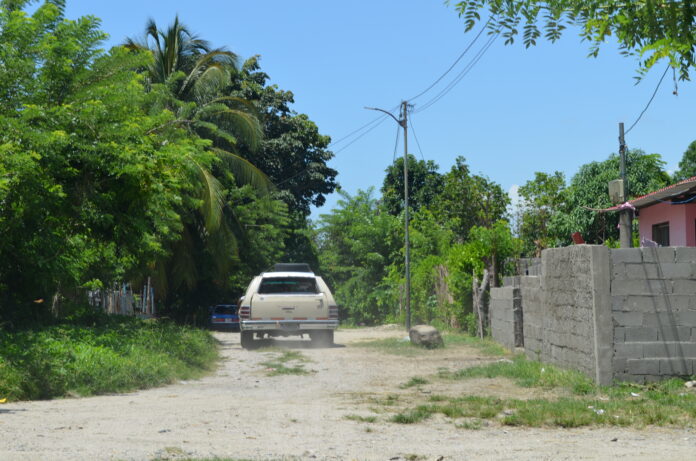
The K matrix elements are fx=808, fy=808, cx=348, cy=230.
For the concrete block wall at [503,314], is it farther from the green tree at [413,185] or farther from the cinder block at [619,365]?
the green tree at [413,185]

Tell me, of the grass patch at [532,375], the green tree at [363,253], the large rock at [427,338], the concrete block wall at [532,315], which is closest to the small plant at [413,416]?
the grass patch at [532,375]

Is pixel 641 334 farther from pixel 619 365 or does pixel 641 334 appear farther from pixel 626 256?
pixel 626 256

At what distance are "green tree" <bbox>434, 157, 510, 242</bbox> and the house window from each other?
1690 cm

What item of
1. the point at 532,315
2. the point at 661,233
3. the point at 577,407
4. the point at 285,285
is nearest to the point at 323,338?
the point at 285,285

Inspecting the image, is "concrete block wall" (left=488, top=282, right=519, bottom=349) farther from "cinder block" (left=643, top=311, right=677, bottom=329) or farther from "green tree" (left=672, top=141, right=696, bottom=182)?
"green tree" (left=672, top=141, right=696, bottom=182)

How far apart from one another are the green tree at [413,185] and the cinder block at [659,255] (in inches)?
1501

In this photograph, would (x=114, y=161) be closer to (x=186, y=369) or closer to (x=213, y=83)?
(x=186, y=369)

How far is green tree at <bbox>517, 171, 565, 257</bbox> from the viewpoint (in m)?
37.6

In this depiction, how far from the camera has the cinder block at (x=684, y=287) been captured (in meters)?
10.8

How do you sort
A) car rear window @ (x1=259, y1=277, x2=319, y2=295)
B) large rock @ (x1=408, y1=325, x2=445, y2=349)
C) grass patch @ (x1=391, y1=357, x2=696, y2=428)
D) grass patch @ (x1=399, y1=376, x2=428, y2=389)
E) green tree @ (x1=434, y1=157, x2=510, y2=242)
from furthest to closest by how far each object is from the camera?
green tree @ (x1=434, y1=157, x2=510, y2=242)
car rear window @ (x1=259, y1=277, x2=319, y2=295)
large rock @ (x1=408, y1=325, x2=445, y2=349)
grass patch @ (x1=399, y1=376, x2=428, y2=389)
grass patch @ (x1=391, y1=357, x2=696, y2=428)

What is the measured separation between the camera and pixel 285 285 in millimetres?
20250

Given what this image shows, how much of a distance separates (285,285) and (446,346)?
14.1 feet

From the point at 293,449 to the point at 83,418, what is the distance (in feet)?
8.53

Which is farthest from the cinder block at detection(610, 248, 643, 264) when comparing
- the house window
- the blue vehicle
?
the blue vehicle
